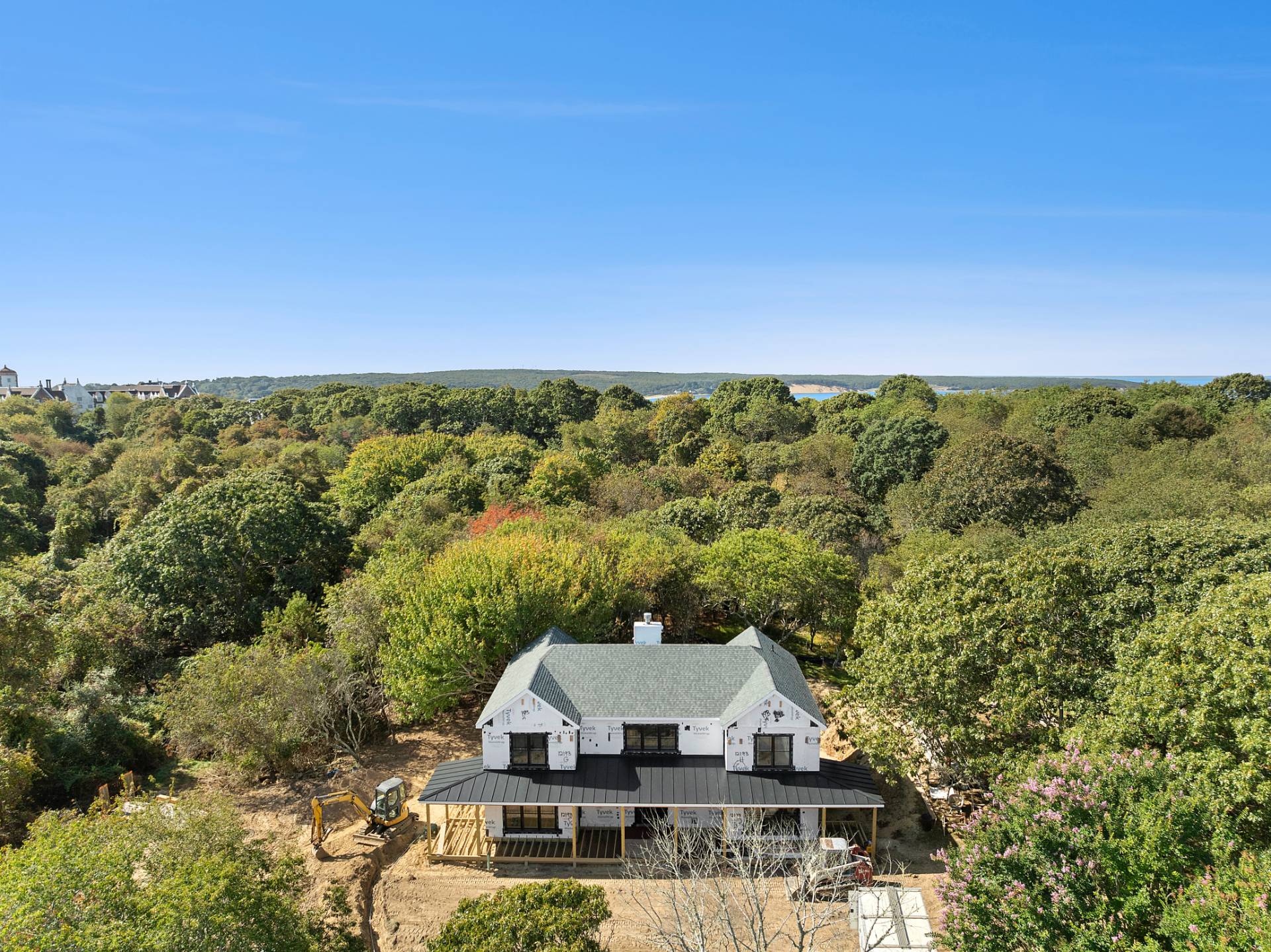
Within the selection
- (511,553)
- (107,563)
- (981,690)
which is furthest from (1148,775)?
(107,563)

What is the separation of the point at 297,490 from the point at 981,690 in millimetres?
34615

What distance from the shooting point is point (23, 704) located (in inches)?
913

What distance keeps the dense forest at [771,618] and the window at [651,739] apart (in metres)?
5.75

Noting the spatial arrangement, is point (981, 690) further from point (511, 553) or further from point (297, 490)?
point (297, 490)

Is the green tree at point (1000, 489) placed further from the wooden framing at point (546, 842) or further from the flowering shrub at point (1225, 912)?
the flowering shrub at point (1225, 912)

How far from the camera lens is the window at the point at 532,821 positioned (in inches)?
850

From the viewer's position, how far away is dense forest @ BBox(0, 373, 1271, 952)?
1280 centimetres

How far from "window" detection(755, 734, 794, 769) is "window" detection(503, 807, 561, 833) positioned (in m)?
6.50

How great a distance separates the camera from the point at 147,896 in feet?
38.0

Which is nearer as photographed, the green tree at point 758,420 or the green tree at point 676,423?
the green tree at point 676,423

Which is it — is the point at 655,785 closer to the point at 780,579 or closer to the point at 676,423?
the point at 780,579

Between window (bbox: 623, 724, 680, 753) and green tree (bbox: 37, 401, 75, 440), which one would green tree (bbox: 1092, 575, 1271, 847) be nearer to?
window (bbox: 623, 724, 680, 753)

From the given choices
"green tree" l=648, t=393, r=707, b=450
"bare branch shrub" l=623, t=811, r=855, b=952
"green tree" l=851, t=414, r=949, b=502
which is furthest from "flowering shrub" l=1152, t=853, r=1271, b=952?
"green tree" l=648, t=393, r=707, b=450

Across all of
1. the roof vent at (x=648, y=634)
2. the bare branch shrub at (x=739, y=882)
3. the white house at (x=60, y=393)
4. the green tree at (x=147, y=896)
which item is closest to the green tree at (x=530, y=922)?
the bare branch shrub at (x=739, y=882)
